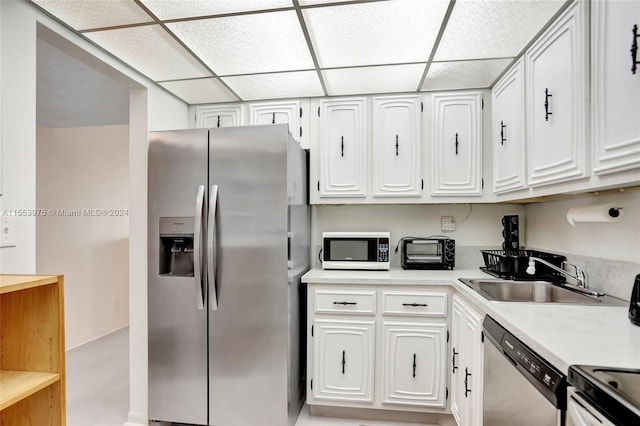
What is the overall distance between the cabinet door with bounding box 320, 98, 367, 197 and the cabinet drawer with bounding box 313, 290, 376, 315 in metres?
0.75

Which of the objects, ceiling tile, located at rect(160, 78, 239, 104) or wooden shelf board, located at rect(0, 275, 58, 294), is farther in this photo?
ceiling tile, located at rect(160, 78, 239, 104)

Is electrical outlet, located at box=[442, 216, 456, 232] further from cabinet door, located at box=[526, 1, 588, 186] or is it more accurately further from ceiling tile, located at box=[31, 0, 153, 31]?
ceiling tile, located at box=[31, 0, 153, 31]

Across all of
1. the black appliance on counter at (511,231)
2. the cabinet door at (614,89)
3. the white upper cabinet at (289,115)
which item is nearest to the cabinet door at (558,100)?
the cabinet door at (614,89)

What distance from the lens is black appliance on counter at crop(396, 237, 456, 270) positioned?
2.43 metres

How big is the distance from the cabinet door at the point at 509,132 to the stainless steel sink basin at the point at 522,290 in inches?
22.5

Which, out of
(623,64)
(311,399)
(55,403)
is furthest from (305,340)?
(623,64)

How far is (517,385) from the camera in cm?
116

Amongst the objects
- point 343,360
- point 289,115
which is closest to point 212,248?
point 343,360

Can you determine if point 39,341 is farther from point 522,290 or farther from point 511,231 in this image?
point 511,231

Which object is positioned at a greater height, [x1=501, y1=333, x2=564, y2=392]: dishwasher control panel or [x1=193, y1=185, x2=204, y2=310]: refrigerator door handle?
[x1=193, y1=185, x2=204, y2=310]: refrigerator door handle

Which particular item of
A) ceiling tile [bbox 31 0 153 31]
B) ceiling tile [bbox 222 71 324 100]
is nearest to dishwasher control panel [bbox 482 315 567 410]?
ceiling tile [bbox 222 71 324 100]

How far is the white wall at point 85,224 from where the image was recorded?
333 centimetres

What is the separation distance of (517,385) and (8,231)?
200 centimetres

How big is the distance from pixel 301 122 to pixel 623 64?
188 centimetres
